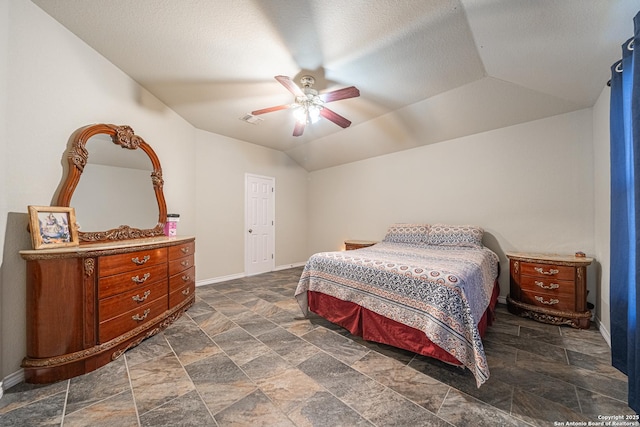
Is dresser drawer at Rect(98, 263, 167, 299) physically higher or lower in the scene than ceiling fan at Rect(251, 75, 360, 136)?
lower

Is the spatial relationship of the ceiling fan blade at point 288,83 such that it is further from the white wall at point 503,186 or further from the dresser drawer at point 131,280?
the white wall at point 503,186

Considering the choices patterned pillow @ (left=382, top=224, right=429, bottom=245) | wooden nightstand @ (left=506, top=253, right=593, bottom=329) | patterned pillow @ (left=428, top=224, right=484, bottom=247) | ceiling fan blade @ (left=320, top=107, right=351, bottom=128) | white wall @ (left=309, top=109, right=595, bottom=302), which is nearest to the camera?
wooden nightstand @ (left=506, top=253, right=593, bottom=329)

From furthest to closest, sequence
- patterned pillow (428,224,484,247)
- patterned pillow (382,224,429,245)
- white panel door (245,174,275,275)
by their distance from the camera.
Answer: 1. white panel door (245,174,275,275)
2. patterned pillow (382,224,429,245)
3. patterned pillow (428,224,484,247)

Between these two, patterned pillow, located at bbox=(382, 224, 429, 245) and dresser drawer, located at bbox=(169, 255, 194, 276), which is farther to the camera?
patterned pillow, located at bbox=(382, 224, 429, 245)

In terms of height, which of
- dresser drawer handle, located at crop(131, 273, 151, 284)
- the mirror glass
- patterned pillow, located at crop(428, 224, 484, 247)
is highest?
the mirror glass

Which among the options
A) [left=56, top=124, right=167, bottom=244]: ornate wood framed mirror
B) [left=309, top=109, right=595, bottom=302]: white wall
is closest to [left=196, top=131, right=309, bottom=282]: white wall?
[left=56, top=124, right=167, bottom=244]: ornate wood framed mirror

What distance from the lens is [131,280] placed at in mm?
2094

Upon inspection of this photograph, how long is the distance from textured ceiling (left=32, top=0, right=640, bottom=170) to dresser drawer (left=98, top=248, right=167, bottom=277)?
76.2 inches

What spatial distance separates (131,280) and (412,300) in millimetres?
2455

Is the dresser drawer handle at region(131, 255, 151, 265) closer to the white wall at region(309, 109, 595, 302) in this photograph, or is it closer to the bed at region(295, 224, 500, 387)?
the bed at region(295, 224, 500, 387)

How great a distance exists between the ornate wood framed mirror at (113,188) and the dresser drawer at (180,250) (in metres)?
0.42

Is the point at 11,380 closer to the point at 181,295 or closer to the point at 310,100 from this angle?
the point at 181,295

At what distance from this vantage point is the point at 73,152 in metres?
2.04

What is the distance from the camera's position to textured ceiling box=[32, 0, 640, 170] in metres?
1.74
